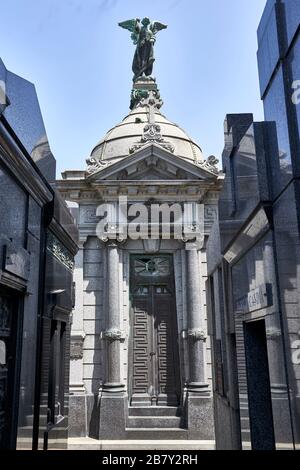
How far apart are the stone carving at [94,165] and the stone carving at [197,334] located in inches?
200

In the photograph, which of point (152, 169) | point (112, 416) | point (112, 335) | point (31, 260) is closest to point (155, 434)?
point (112, 416)

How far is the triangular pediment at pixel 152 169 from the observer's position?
36.3ft

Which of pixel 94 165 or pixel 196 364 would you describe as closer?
pixel 196 364

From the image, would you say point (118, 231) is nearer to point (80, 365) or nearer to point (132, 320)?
point (132, 320)

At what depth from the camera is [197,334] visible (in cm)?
1008

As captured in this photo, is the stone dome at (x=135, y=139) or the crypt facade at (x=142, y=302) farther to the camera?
the stone dome at (x=135, y=139)

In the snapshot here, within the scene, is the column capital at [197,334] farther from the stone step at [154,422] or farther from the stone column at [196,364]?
the stone step at [154,422]

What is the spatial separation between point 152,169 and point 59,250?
699 cm

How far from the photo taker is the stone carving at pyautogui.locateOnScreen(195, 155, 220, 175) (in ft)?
37.0

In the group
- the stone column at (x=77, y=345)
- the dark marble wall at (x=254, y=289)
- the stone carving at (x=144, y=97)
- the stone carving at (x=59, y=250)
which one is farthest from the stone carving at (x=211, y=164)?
the stone carving at (x=59, y=250)

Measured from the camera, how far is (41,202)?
3.99 metres

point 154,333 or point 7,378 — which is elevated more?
point 154,333

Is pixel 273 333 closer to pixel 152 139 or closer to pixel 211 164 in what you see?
pixel 211 164

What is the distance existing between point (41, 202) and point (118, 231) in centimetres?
676
